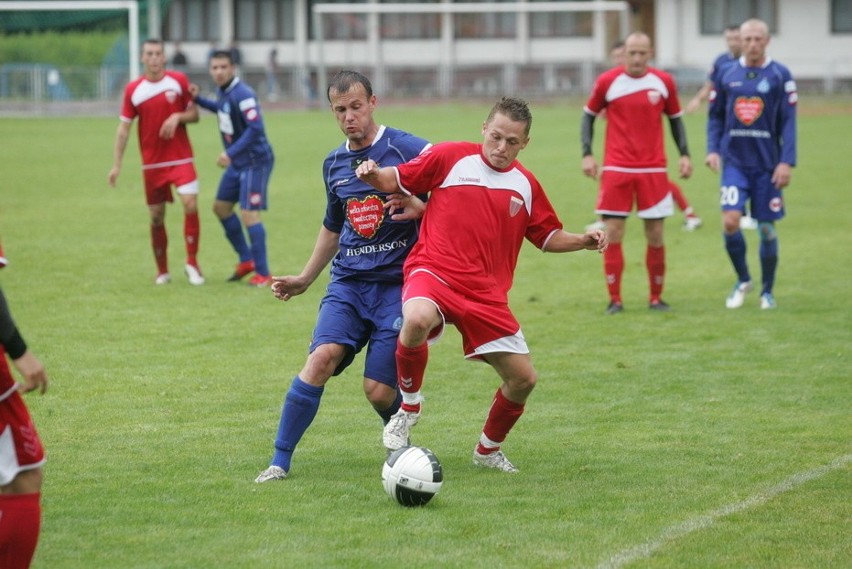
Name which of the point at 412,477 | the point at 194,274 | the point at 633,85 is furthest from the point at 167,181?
the point at 412,477

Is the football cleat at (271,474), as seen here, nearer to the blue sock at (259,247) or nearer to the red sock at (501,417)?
the red sock at (501,417)

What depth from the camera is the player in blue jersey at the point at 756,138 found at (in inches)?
450

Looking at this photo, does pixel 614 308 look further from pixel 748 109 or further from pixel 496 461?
pixel 496 461

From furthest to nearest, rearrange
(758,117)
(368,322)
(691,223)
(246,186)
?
(691,223) < (246,186) < (758,117) < (368,322)

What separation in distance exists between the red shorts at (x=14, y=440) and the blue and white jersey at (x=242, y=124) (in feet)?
28.2

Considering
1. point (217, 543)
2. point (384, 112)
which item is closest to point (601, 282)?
point (217, 543)

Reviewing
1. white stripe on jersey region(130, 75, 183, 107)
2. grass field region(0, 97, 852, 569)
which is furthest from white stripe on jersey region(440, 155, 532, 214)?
white stripe on jersey region(130, 75, 183, 107)

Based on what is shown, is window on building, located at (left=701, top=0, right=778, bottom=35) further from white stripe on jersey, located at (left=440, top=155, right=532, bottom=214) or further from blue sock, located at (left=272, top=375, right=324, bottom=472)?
blue sock, located at (left=272, top=375, right=324, bottom=472)

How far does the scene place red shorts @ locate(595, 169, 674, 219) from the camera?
38.1ft

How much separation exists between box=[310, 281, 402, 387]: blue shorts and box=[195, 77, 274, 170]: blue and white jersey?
6695mm

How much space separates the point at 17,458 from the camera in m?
4.43

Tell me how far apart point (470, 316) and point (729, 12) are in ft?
156

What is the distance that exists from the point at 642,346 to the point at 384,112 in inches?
1260

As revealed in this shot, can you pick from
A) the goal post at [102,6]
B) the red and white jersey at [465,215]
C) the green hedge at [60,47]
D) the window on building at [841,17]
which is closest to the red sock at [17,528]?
the red and white jersey at [465,215]
